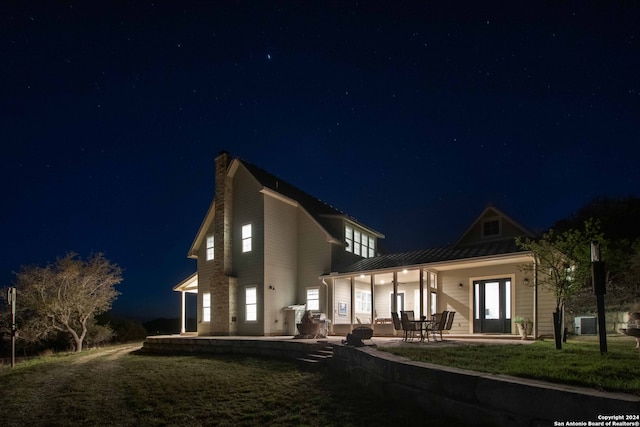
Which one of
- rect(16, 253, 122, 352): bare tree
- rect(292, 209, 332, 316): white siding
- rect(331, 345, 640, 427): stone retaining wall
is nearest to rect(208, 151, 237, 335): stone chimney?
rect(292, 209, 332, 316): white siding

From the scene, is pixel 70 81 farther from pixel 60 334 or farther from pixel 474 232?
pixel 474 232

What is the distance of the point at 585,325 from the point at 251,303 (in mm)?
12932

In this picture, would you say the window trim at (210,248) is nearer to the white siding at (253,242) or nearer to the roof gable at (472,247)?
the white siding at (253,242)

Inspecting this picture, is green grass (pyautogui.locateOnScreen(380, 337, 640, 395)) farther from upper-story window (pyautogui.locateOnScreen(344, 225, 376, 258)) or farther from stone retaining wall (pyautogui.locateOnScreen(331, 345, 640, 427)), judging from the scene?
upper-story window (pyautogui.locateOnScreen(344, 225, 376, 258))

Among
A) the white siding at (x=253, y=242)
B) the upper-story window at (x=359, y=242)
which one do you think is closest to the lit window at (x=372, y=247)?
the upper-story window at (x=359, y=242)

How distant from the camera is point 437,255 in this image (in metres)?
16.9

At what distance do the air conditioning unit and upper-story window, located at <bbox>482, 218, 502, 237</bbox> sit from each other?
13.7 feet

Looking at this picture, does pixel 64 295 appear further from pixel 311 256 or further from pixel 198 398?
pixel 198 398

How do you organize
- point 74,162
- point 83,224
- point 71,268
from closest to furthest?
point 71,268, point 74,162, point 83,224

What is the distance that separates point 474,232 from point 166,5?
1613 cm

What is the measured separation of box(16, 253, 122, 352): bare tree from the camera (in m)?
21.3

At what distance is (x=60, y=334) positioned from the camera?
26109 mm

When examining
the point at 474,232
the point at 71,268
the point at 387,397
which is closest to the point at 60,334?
the point at 71,268

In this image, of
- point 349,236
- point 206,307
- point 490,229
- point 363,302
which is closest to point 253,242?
point 206,307
